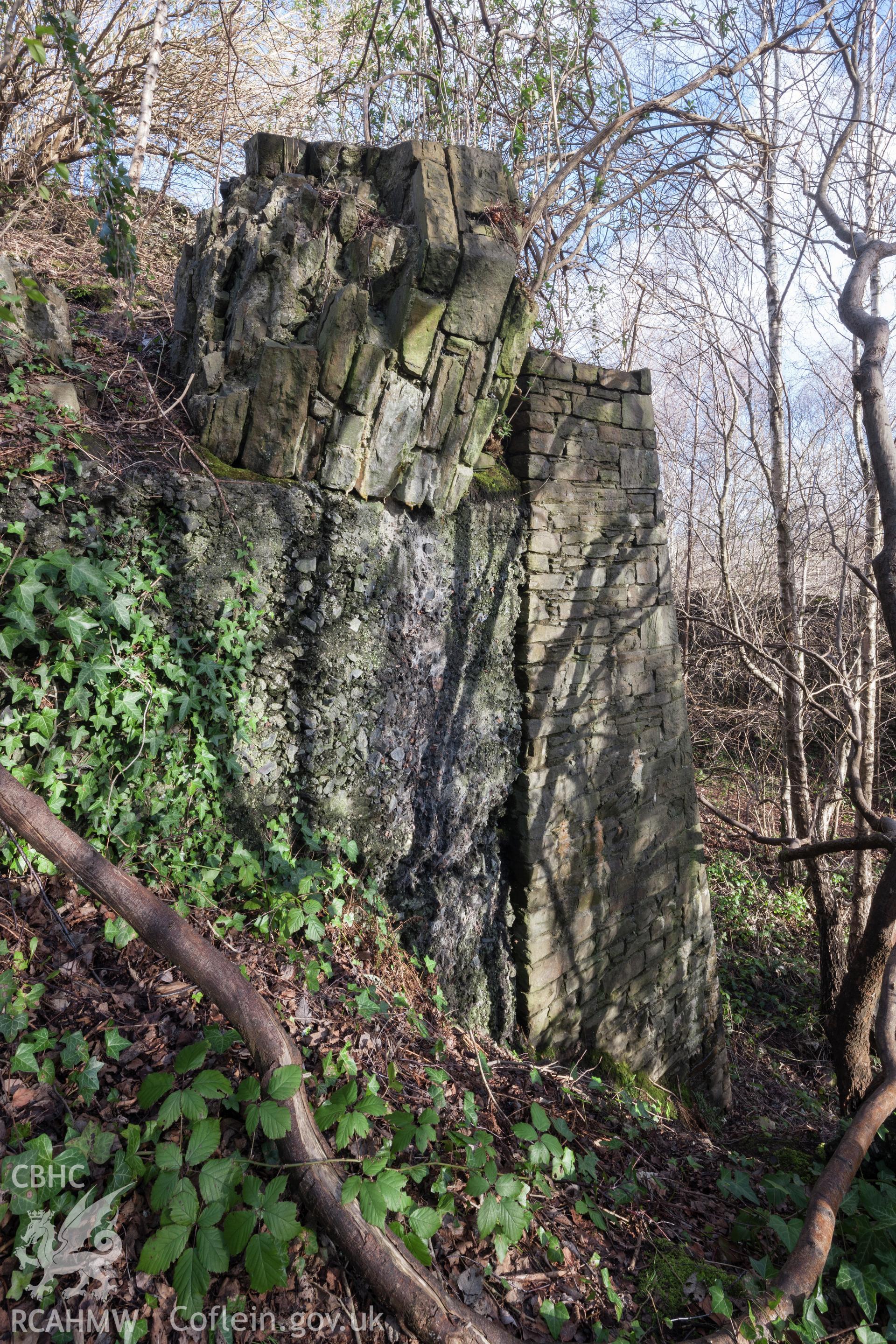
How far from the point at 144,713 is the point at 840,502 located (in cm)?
Answer: 843

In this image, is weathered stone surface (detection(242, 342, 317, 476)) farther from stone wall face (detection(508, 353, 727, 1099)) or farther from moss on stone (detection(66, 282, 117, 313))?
moss on stone (detection(66, 282, 117, 313))

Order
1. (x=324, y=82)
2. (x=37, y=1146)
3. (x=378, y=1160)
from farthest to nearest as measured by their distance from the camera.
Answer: (x=324, y=82) → (x=378, y=1160) → (x=37, y=1146)

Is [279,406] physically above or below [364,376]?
below

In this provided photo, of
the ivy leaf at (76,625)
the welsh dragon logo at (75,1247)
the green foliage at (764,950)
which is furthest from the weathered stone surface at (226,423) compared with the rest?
the green foliage at (764,950)

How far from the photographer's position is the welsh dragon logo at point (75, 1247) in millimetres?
1413

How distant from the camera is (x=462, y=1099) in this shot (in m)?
2.35

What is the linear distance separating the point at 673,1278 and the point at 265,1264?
5.02 ft

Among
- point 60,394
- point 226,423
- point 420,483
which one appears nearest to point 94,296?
point 60,394

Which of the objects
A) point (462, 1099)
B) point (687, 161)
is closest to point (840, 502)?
point (687, 161)

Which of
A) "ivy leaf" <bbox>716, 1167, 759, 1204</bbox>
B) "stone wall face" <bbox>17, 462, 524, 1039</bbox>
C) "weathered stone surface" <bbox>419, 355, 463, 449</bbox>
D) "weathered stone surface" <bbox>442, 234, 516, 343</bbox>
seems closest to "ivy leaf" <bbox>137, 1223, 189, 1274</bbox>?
"stone wall face" <bbox>17, 462, 524, 1039</bbox>

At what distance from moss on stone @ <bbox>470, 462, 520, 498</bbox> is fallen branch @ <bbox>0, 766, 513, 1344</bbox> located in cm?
233

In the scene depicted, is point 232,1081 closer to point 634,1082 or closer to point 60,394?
point 60,394

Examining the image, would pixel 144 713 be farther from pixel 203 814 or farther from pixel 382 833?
pixel 382 833

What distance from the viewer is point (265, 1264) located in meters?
1.49
